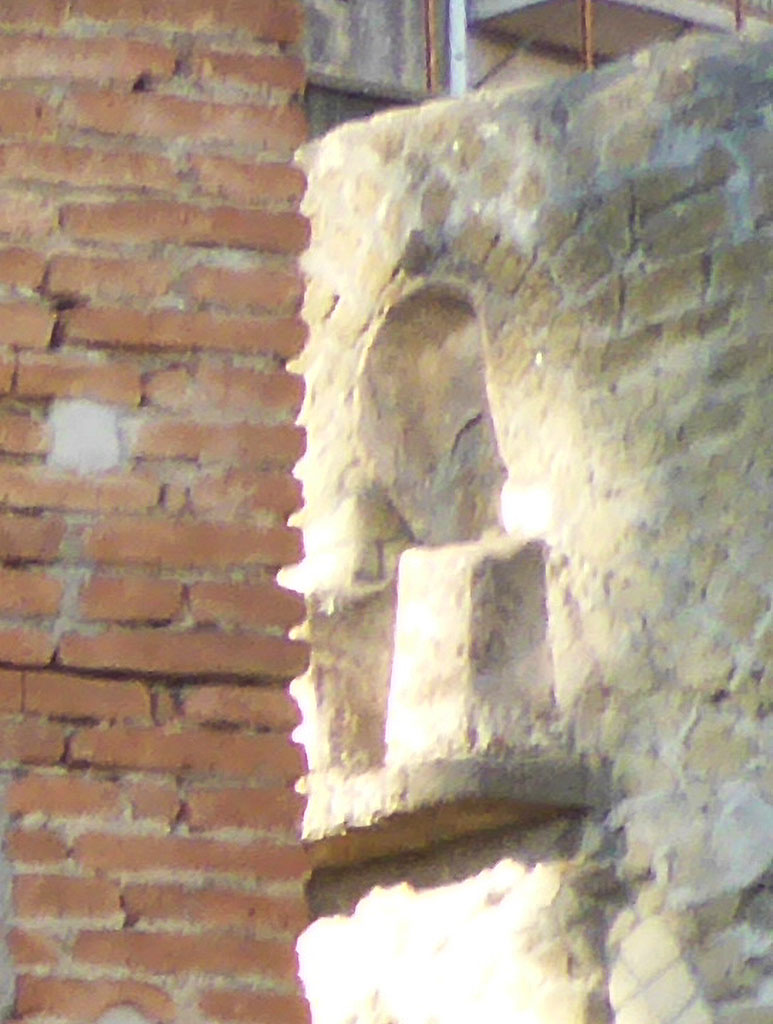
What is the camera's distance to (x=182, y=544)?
9.79 ft

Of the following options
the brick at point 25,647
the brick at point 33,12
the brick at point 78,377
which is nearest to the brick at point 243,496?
the brick at point 78,377

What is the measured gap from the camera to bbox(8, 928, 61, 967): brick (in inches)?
110

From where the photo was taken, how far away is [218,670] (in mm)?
2961

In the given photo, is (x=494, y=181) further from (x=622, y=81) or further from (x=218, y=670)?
(x=218, y=670)

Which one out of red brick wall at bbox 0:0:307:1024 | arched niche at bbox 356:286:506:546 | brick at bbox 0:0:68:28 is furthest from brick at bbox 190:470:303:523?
arched niche at bbox 356:286:506:546

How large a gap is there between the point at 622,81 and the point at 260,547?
1.63 m

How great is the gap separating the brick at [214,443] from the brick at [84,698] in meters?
0.27

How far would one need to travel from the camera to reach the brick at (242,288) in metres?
3.07

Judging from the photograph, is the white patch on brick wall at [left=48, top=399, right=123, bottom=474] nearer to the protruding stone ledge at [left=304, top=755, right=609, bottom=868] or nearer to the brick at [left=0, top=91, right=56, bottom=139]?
the brick at [left=0, top=91, right=56, bottom=139]

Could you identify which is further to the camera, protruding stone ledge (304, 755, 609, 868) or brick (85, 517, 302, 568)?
protruding stone ledge (304, 755, 609, 868)

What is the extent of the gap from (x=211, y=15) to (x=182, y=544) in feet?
2.10

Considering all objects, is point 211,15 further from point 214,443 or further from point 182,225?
point 214,443

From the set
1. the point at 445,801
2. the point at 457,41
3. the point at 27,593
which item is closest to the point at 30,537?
the point at 27,593

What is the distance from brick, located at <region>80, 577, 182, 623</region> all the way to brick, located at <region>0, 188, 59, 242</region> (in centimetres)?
41
